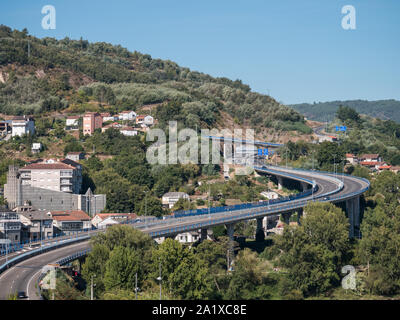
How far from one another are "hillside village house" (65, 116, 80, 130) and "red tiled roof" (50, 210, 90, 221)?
1339 inches

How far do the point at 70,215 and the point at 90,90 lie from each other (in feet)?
192

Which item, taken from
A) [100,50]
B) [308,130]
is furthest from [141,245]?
[100,50]

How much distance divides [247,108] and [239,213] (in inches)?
2764

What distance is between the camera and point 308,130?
427 feet

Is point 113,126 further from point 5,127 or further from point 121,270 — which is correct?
point 121,270

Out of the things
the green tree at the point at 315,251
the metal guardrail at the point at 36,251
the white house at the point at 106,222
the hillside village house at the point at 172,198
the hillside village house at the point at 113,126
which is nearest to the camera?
the metal guardrail at the point at 36,251

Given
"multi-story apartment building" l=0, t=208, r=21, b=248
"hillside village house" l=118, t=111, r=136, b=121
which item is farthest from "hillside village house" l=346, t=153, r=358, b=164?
"multi-story apartment building" l=0, t=208, r=21, b=248

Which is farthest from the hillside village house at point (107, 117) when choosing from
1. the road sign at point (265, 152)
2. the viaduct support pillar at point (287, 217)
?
the viaduct support pillar at point (287, 217)

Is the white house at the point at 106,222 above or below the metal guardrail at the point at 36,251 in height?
below

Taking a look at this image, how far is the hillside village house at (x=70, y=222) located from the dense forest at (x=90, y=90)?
1613 inches

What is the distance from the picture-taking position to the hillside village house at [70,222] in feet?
208

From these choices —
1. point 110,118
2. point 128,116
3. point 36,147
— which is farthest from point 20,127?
point 128,116

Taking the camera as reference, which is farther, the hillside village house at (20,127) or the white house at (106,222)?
the hillside village house at (20,127)

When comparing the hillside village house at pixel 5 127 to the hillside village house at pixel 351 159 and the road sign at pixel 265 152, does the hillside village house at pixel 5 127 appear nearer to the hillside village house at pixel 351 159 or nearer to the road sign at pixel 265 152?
the road sign at pixel 265 152
